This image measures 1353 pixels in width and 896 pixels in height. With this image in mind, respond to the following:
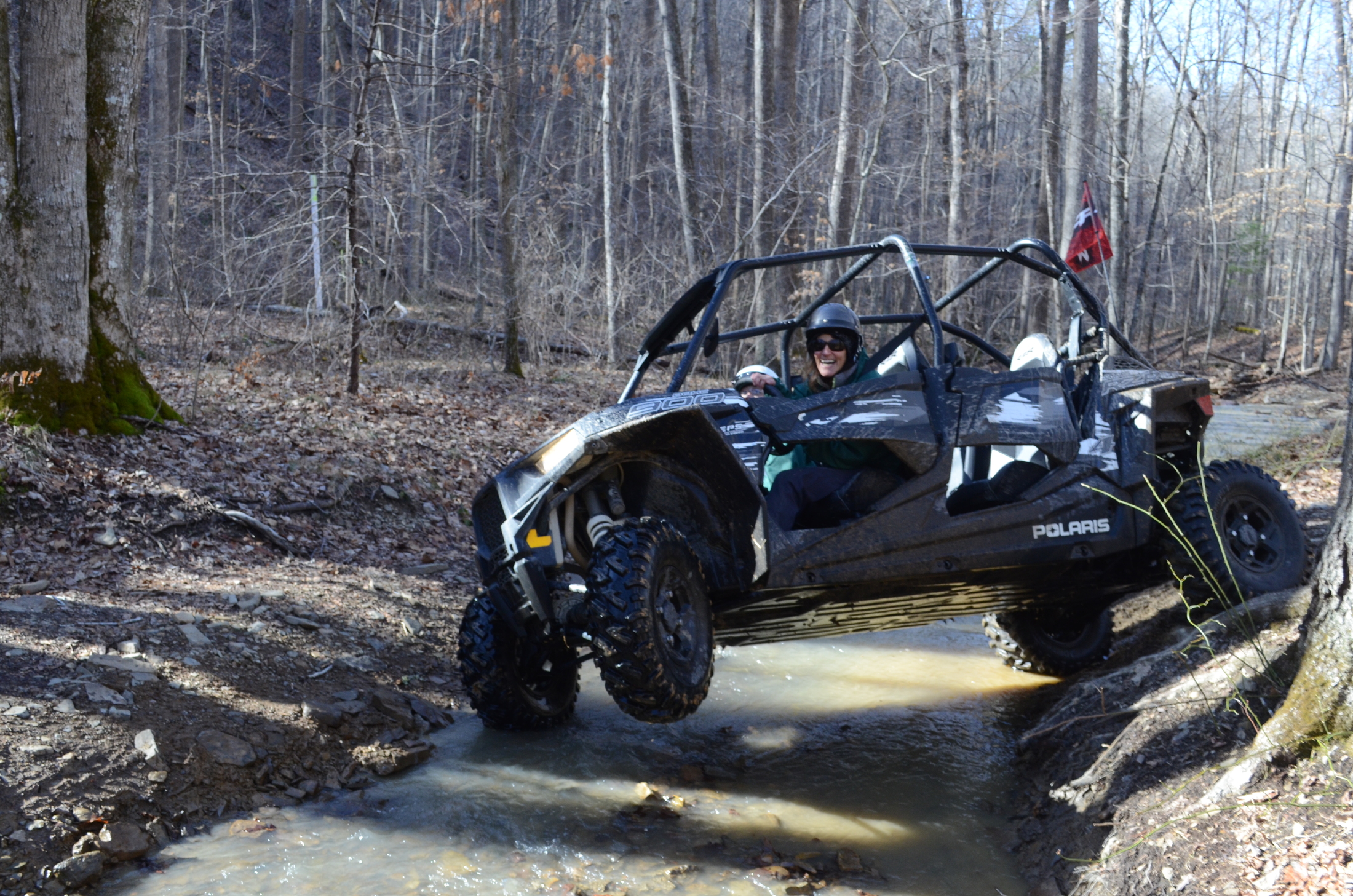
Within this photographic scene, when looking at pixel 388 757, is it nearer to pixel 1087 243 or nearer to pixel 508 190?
pixel 508 190

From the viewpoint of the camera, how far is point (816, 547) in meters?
3.99

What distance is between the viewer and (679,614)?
3.80m

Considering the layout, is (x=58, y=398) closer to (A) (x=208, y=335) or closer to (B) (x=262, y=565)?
(B) (x=262, y=565)

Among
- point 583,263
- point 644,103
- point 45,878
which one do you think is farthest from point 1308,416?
point 644,103

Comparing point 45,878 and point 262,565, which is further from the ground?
point 262,565

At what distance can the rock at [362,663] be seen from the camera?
16.6 ft

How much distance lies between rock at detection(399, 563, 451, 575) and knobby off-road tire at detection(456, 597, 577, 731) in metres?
2.18

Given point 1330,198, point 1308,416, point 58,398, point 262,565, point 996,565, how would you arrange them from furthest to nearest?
1. point 1330,198
2. point 1308,416
3. point 58,398
4. point 262,565
5. point 996,565

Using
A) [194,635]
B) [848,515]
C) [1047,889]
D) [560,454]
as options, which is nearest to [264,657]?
[194,635]

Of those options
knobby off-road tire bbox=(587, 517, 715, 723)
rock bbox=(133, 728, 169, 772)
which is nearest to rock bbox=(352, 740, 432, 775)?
rock bbox=(133, 728, 169, 772)

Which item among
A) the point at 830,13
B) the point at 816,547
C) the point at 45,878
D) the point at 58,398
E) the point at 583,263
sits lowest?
the point at 45,878

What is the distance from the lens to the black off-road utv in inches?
149

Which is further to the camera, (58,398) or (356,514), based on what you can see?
(356,514)

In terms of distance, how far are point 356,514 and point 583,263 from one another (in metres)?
10.4
